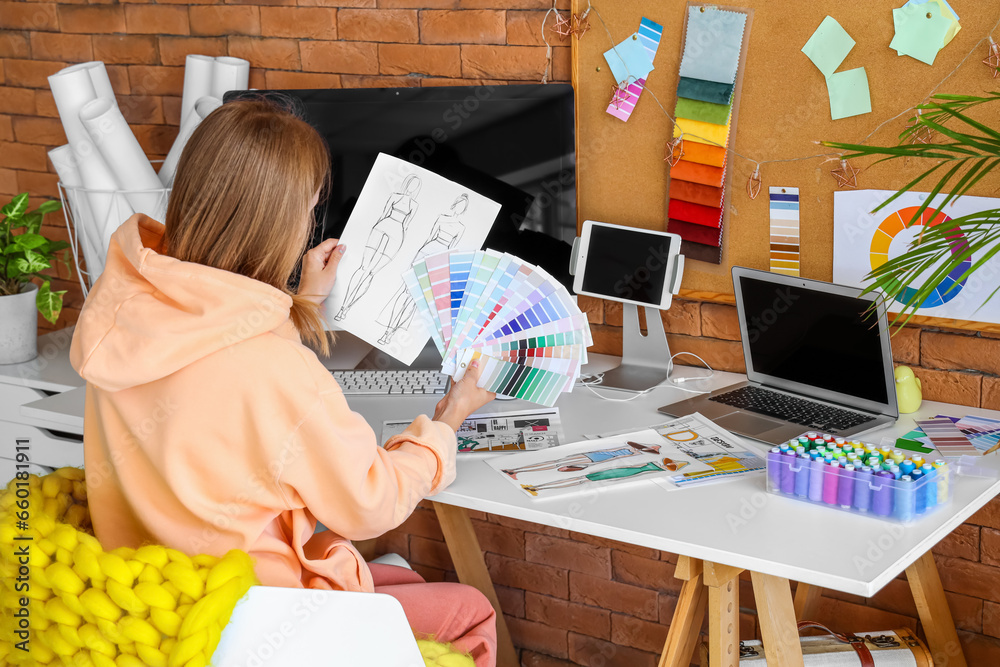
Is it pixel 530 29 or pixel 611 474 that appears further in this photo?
pixel 530 29

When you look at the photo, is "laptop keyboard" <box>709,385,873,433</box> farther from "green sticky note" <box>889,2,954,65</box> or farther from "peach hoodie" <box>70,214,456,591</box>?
"peach hoodie" <box>70,214,456,591</box>

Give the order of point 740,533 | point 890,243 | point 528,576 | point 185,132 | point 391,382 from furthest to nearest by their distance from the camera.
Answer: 1. point 528,576
2. point 185,132
3. point 391,382
4. point 890,243
5. point 740,533

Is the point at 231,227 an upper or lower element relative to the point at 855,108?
lower

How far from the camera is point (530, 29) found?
1950mm

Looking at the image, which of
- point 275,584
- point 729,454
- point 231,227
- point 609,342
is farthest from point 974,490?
point 231,227

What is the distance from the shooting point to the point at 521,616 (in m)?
2.40

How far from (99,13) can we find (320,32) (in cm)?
75

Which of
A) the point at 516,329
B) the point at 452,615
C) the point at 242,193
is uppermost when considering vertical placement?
the point at 242,193

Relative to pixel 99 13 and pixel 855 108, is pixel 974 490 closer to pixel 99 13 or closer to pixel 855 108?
pixel 855 108

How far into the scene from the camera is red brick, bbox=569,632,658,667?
2234mm

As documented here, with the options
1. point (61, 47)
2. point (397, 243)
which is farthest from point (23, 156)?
point (397, 243)

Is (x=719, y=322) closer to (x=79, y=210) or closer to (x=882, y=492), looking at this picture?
(x=882, y=492)

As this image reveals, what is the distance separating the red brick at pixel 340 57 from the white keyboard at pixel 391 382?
733 mm

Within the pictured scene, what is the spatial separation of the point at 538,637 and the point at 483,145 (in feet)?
4.25
